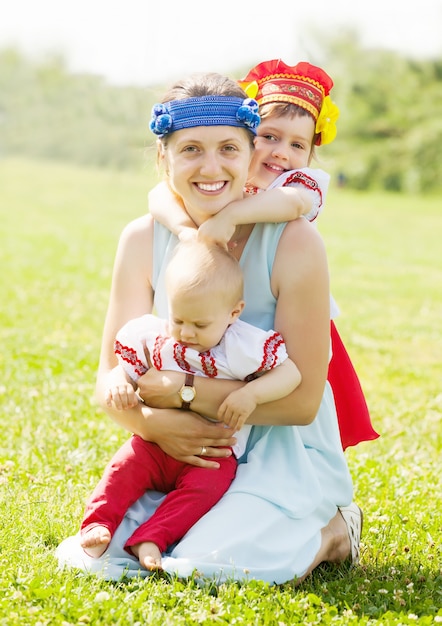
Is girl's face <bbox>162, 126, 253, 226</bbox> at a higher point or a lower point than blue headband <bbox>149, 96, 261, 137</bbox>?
lower

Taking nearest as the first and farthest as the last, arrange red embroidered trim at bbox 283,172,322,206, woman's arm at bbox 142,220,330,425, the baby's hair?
the baby's hair
woman's arm at bbox 142,220,330,425
red embroidered trim at bbox 283,172,322,206

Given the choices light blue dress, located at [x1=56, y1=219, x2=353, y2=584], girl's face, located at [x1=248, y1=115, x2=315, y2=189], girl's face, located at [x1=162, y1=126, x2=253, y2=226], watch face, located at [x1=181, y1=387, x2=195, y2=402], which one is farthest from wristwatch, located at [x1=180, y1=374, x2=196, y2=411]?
girl's face, located at [x1=248, y1=115, x2=315, y2=189]

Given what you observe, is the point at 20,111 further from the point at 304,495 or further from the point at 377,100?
the point at 304,495

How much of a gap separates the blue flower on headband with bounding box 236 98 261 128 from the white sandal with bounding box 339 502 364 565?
5.42 ft

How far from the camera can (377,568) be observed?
3.82 metres

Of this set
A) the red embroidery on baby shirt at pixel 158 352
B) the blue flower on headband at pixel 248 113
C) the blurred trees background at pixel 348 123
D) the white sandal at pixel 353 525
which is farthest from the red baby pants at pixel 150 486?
the blurred trees background at pixel 348 123

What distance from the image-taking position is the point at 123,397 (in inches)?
138

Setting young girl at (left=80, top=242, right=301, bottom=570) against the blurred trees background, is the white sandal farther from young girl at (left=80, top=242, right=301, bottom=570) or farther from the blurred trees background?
the blurred trees background

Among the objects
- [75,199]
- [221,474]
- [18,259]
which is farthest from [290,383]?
[75,199]

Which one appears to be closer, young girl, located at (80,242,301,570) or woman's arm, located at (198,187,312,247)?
young girl, located at (80,242,301,570)

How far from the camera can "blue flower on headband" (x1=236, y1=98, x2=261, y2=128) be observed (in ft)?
11.5

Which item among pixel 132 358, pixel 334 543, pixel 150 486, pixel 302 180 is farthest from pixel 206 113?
pixel 334 543

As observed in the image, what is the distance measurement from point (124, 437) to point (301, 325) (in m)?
2.10

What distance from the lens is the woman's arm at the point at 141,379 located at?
3.50 meters
